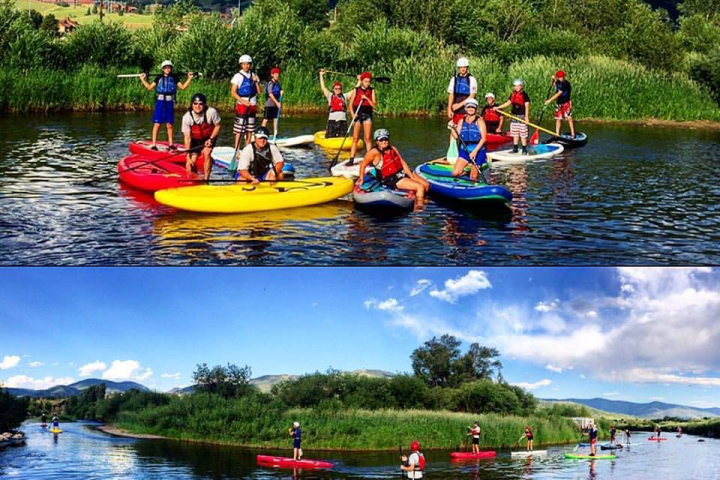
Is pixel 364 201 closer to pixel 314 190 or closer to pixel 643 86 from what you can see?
pixel 314 190

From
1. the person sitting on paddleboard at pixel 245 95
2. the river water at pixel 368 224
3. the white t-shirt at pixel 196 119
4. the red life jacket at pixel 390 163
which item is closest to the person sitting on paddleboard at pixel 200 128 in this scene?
the white t-shirt at pixel 196 119

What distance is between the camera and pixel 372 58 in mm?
28656

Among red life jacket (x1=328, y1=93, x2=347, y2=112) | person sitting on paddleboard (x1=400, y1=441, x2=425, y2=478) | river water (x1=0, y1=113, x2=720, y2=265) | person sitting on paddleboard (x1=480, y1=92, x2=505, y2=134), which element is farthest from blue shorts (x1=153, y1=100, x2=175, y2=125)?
person sitting on paddleboard (x1=400, y1=441, x2=425, y2=478)

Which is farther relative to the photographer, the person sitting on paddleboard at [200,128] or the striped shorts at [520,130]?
the striped shorts at [520,130]

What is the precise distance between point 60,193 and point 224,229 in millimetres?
3098

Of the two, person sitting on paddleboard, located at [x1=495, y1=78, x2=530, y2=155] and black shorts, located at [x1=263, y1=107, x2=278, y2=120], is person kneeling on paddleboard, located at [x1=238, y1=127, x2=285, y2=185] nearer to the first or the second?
black shorts, located at [x1=263, y1=107, x2=278, y2=120]

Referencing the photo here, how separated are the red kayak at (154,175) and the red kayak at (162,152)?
0.62 feet

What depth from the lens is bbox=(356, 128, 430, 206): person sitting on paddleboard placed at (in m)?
13.3

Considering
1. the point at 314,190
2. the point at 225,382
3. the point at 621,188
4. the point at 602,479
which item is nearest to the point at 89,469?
the point at 225,382

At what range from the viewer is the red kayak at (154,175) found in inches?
561

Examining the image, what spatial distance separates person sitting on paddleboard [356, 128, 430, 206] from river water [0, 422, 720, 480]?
4116 mm

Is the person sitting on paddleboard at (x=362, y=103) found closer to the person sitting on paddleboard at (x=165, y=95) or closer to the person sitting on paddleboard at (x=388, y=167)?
the person sitting on paddleboard at (x=388, y=167)

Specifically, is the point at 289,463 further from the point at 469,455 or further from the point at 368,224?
the point at 368,224

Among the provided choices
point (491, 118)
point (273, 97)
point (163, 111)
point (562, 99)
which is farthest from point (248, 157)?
point (562, 99)
